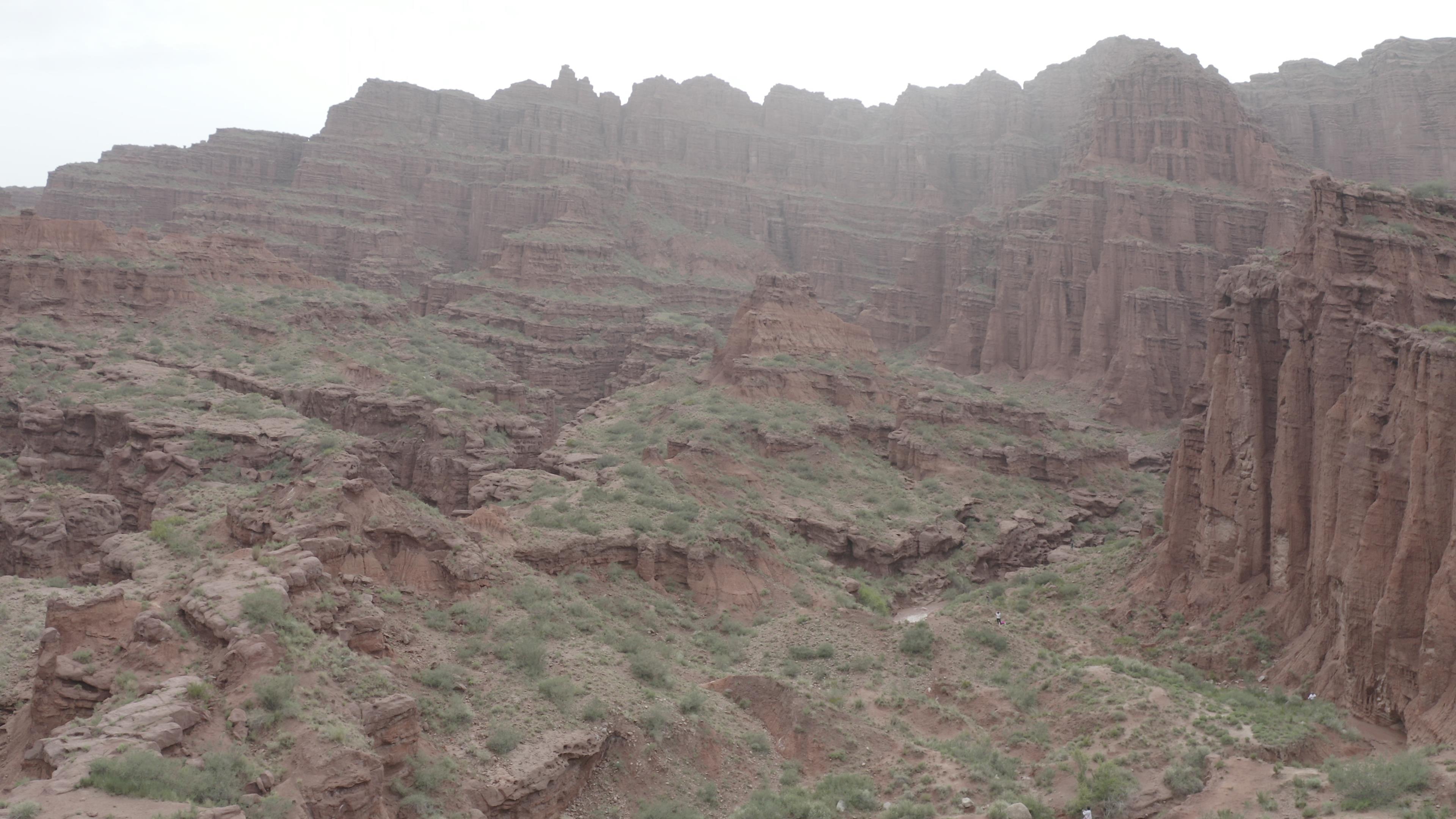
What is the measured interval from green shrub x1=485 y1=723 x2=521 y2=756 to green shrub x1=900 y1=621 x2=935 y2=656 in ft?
46.9

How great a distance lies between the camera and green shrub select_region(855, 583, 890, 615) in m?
40.4

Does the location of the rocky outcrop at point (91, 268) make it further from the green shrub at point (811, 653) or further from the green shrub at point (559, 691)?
the green shrub at point (559, 691)

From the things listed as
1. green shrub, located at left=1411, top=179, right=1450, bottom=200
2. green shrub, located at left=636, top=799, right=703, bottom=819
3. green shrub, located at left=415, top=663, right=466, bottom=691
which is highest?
green shrub, located at left=1411, top=179, right=1450, bottom=200

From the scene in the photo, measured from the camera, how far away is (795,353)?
6475 centimetres

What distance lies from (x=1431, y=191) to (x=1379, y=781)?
1714 centimetres

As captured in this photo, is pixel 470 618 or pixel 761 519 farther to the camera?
pixel 761 519

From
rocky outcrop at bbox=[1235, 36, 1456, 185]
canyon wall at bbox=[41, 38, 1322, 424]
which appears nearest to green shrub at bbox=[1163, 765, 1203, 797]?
canyon wall at bbox=[41, 38, 1322, 424]

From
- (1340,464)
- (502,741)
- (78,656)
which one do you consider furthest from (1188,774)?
(78,656)

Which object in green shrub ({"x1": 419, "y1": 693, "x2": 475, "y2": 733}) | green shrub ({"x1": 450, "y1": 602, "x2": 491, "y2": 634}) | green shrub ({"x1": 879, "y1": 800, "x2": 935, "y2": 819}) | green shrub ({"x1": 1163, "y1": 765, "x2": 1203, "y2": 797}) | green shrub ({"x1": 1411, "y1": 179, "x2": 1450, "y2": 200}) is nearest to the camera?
green shrub ({"x1": 419, "y1": 693, "x2": 475, "y2": 733})

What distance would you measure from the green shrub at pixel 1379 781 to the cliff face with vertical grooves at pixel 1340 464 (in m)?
2.39

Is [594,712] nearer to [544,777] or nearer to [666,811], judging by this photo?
[544,777]

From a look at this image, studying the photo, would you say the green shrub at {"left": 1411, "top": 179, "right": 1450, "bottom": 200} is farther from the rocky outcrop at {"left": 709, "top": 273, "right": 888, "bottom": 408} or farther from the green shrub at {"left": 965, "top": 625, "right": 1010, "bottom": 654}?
Result: the rocky outcrop at {"left": 709, "top": 273, "right": 888, "bottom": 408}

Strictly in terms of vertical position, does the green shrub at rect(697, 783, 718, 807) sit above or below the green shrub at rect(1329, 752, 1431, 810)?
below

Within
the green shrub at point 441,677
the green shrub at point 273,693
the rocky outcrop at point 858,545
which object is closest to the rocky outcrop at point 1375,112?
the rocky outcrop at point 858,545
